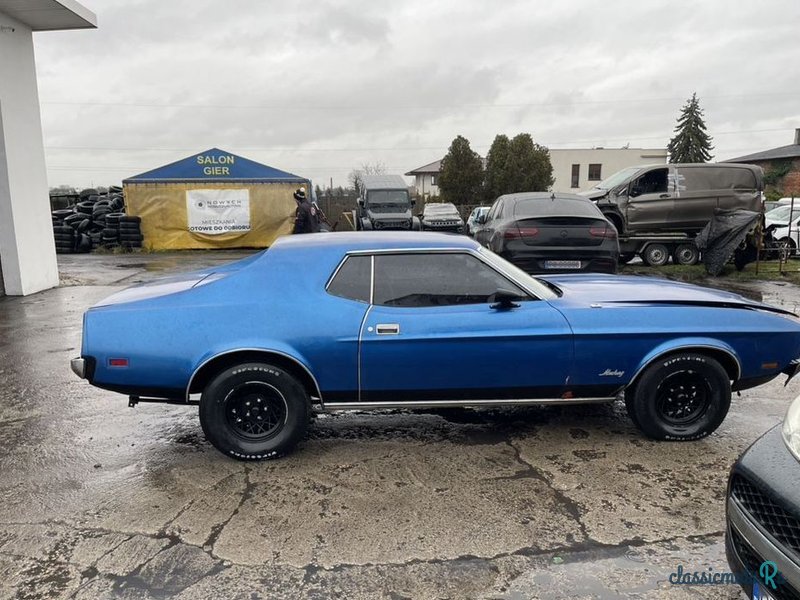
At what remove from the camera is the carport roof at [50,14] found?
930 cm

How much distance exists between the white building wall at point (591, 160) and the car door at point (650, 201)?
41.3m

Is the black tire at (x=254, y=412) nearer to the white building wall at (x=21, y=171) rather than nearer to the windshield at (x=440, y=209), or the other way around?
the white building wall at (x=21, y=171)

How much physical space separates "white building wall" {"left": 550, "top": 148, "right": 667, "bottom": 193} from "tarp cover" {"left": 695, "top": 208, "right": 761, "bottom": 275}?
42450 millimetres

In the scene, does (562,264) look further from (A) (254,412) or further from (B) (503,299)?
(A) (254,412)

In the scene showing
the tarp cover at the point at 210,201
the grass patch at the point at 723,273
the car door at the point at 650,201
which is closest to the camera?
the grass patch at the point at 723,273

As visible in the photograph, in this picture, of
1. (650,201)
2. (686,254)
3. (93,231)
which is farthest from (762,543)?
(93,231)

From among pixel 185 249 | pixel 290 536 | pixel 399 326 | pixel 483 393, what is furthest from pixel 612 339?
pixel 185 249

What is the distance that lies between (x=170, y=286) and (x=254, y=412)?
115 cm

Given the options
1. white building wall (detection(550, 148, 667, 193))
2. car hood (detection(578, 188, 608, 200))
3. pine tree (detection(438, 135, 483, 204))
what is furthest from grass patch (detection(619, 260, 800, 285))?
white building wall (detection(550, 148, 667, 193))

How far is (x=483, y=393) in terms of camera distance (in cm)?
377

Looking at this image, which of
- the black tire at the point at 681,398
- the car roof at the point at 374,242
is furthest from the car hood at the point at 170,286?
the black tire at the point at 681,398

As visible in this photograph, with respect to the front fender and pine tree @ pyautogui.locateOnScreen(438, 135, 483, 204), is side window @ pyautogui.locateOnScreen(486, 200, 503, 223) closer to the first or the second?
the front fender

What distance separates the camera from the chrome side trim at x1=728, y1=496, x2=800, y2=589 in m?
1.85

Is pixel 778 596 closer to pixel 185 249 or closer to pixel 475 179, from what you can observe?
pixel 185 249
